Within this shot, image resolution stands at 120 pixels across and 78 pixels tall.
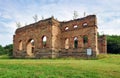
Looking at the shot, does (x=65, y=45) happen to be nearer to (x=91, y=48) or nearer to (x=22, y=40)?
(x=91, y=48)

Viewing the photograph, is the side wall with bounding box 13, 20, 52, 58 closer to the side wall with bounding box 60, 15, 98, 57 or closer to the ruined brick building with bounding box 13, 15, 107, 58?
the ruined brick building with bounding box 13, 15, 107, 58

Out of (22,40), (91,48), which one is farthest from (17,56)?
(91,48)

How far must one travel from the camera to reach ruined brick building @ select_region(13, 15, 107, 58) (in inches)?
960

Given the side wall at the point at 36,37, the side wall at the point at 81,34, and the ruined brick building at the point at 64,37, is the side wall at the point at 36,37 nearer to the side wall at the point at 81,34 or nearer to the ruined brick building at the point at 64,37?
the ruined brick building at the point at 64,37

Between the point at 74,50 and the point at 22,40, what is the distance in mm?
9105

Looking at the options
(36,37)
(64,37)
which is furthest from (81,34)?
(36,37)

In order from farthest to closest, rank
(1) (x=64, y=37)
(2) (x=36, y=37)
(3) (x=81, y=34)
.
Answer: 1. (2) (x=36, y=37)
2. (1) (x=64, y=37)
3. (3) (x=81, y=34)

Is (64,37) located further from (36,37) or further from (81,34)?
(36,37)

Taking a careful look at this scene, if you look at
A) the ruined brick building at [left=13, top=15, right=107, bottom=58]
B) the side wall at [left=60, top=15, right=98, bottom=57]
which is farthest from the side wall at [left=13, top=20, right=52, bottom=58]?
the side wall at [left=60, top=15, right=98, bottom=57]

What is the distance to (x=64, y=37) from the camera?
2722 cm

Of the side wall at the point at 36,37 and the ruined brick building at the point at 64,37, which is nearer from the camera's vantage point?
the ruined brick building at the point at 64,37

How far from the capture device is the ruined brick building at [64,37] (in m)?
24.4

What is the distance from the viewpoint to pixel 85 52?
80.8 feet

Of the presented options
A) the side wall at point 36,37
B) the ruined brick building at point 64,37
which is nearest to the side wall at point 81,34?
the ruined brick building at point 64,37
